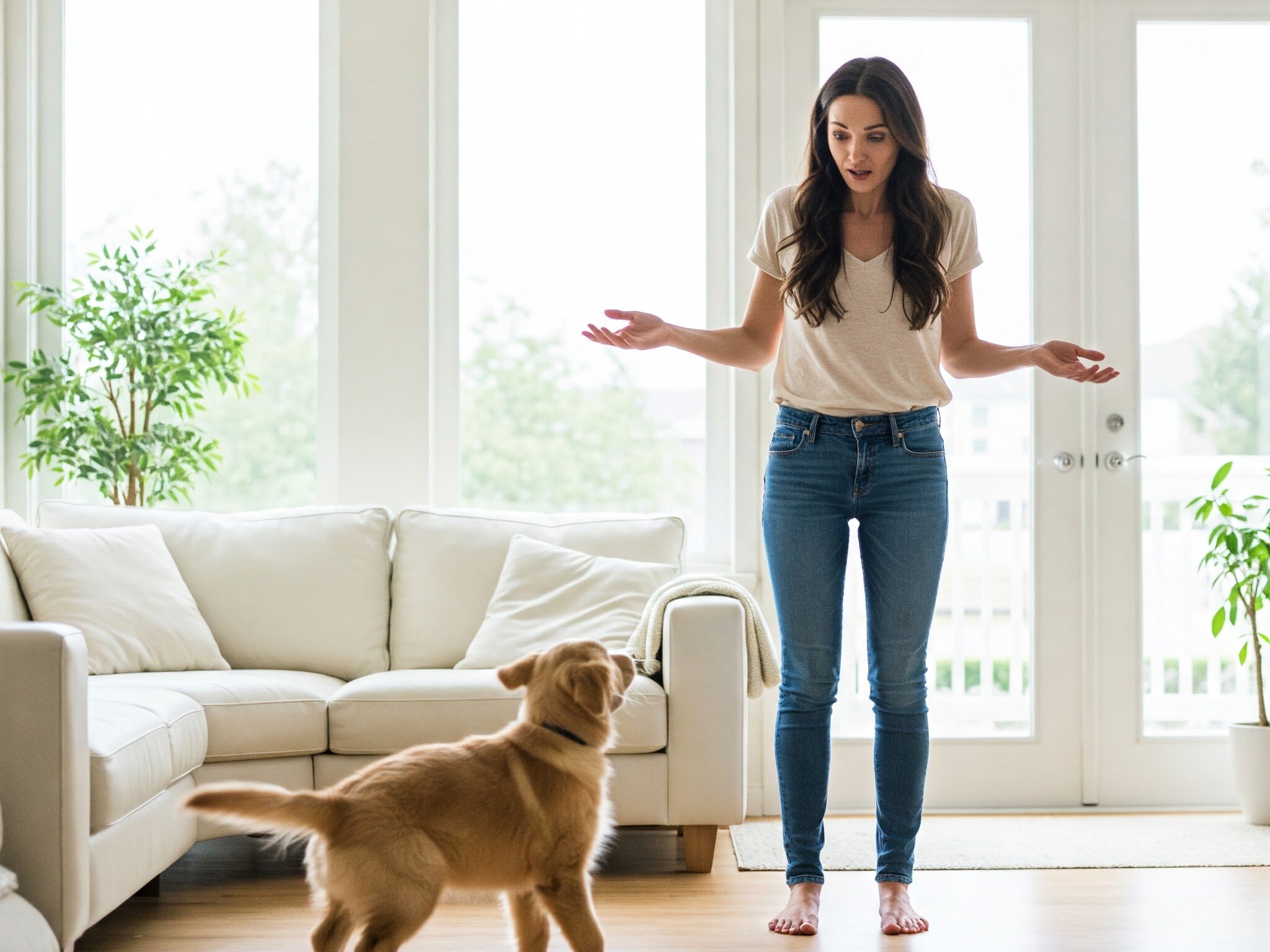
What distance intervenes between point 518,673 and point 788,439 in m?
0.72

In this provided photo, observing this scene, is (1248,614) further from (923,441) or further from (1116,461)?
(923,441)

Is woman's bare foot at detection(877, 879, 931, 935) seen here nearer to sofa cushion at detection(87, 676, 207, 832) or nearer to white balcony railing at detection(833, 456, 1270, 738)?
white balcony railing at detection(833, 456, 1270, 738)

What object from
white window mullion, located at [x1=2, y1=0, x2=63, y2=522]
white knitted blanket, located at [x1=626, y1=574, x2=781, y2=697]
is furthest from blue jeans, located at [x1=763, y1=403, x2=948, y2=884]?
white window mullion, located at [x1=2, y1=0, x2=63, y2=522]

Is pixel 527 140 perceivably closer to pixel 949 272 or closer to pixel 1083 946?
pixel 949 272

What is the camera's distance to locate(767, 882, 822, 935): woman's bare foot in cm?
211

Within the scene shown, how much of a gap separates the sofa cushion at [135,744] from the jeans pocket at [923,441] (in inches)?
56.3

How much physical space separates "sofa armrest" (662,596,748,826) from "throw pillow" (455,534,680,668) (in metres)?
0.26

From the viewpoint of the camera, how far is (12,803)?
1.80m

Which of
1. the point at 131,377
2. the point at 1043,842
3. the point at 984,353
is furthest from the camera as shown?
the point at 131,377

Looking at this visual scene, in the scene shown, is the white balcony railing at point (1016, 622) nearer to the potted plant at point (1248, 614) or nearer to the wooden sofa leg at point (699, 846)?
the potted plant at point (1248, 614)

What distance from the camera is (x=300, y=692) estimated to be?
2564 millimetres

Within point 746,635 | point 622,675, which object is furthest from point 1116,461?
point 622,675

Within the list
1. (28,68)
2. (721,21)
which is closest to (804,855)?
(721,21)

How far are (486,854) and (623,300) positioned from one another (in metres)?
2.28
